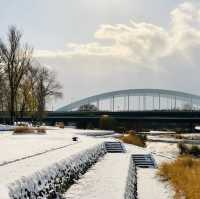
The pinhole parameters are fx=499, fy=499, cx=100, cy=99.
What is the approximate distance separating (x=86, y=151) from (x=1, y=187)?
48.3 feet

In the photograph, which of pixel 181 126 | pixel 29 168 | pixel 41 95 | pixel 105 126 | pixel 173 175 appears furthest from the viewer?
pixel 181 126

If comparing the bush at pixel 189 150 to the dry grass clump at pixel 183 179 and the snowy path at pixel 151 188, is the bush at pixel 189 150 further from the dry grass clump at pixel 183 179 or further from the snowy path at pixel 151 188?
the snowy path at pixel 151 188

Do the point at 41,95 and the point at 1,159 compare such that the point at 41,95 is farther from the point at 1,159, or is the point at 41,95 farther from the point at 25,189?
the point at 25,189

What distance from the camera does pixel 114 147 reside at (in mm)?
39000

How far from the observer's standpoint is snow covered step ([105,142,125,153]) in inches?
1510

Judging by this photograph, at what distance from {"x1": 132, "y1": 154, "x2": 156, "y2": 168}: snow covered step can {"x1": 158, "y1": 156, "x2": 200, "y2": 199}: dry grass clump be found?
3.27 meters

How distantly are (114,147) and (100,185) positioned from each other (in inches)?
809

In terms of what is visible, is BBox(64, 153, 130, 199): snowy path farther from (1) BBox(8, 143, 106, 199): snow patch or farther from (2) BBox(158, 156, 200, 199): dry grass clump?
(2) BBox(158, 156, 200, 199): dry grass clump

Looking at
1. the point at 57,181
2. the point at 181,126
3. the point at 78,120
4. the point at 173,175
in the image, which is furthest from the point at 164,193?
the point at 181,126

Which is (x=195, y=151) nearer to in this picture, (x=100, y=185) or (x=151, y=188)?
(x=151, y=188)

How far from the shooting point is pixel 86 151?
85.0 feet

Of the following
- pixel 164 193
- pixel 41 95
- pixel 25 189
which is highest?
pixel 41 95

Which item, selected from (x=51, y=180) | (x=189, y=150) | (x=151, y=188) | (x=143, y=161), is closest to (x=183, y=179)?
(x=151, y=188)

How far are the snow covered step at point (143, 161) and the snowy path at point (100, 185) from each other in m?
9.51
